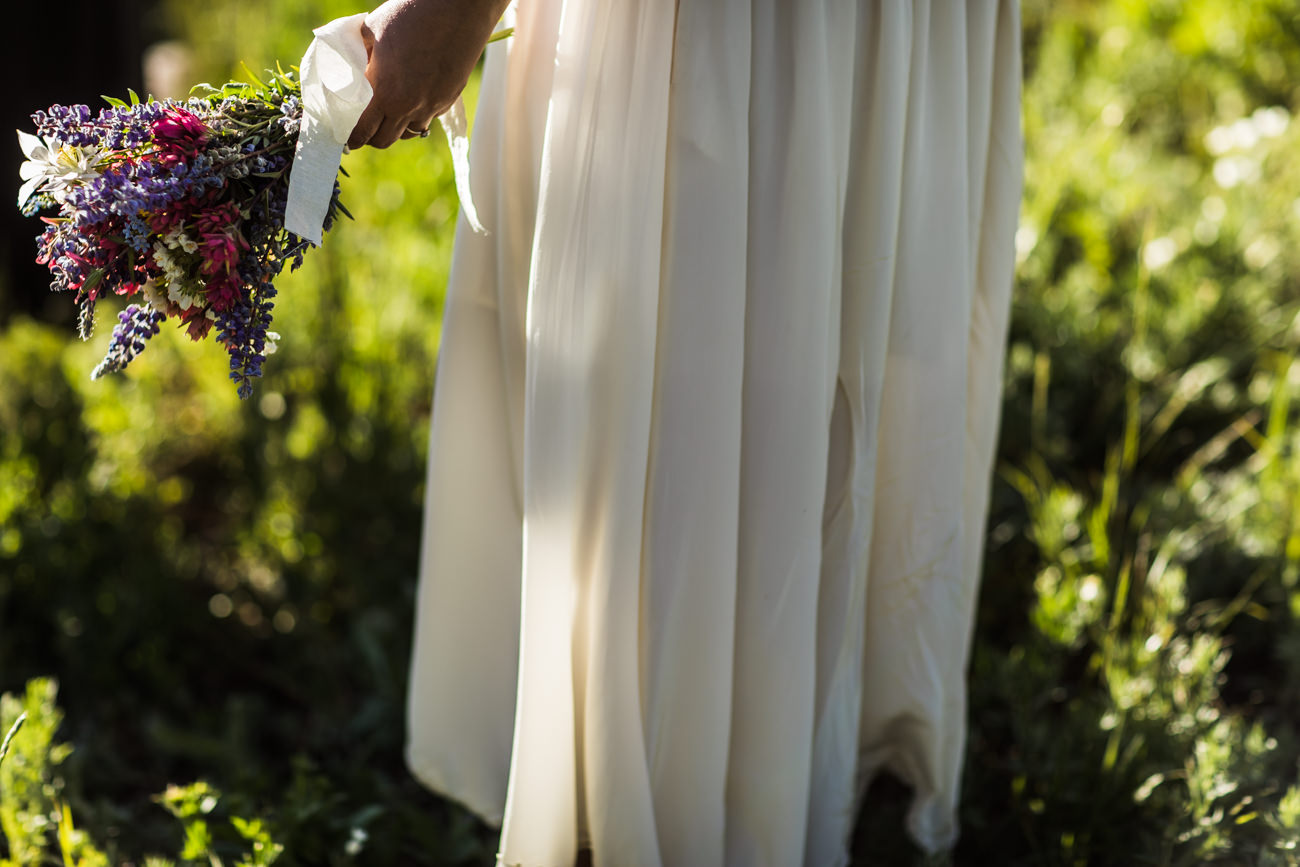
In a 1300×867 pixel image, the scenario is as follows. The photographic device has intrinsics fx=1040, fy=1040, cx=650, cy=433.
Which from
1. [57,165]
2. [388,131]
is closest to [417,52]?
[388,131]

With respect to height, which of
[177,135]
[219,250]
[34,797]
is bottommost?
[34,797]

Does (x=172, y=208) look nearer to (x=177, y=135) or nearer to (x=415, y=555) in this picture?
(x=177, y=135)

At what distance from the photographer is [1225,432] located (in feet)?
8.77

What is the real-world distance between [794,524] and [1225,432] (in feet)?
5.96

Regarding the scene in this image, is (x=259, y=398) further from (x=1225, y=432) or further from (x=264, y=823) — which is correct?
(x=1225, y=432)

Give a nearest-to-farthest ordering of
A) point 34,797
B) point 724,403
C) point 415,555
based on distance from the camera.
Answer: point 724,403
point 34,797
point 415,555

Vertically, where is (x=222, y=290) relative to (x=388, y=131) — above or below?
below

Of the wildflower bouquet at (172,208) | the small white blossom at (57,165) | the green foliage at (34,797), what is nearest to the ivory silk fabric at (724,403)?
the wildflower bouquet at (172,208)

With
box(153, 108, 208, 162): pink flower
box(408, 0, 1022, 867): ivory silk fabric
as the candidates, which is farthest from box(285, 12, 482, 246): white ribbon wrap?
box(408, 0, 1022, 867): ivory silk fabric

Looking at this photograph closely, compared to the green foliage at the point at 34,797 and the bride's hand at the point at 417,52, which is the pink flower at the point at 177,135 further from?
the green foliage at the point at 34,797

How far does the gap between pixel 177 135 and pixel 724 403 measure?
0.72m

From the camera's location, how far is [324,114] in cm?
121

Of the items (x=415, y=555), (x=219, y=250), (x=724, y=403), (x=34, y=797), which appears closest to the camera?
(x=219, y=250)

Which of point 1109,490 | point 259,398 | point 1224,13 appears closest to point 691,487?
point 1109,490
